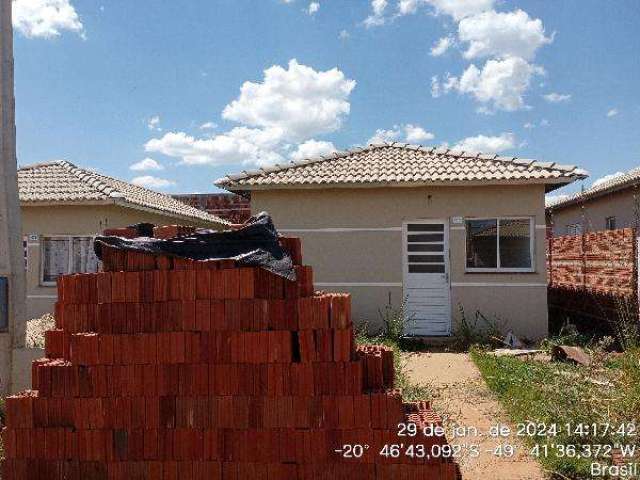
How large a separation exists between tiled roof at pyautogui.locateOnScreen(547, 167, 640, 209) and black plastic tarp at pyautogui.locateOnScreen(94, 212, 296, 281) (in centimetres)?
1263

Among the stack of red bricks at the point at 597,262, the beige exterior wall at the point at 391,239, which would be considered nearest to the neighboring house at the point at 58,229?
the beige exterior wall at the point at 391,239

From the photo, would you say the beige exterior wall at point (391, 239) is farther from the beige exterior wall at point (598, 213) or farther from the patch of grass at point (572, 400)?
the patch of grass at point (572, 400)

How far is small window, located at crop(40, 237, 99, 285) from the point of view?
12.2m

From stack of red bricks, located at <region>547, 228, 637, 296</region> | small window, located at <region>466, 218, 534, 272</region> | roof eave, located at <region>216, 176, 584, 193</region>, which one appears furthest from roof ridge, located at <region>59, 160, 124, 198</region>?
stack of red bricks, located at <region>547, 228, 637, 296</region>

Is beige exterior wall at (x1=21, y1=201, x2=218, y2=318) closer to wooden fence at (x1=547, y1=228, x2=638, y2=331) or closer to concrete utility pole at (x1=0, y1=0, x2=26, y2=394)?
concrete utility pole at (x1=0, y1=0, x2=26, y2=394)

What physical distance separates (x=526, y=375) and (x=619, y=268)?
4516 millimetres

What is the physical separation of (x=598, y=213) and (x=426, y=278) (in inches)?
359

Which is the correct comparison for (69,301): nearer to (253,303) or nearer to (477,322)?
(253,303)

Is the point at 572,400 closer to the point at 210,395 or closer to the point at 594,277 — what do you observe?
the point at 210,395

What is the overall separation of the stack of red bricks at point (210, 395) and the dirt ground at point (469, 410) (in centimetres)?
92

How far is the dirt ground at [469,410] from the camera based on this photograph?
4324 millimetres

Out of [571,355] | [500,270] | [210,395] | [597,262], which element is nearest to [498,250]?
[500,270]

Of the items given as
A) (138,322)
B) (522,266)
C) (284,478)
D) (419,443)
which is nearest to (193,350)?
(138,322)

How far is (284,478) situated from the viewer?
12.4 feet
